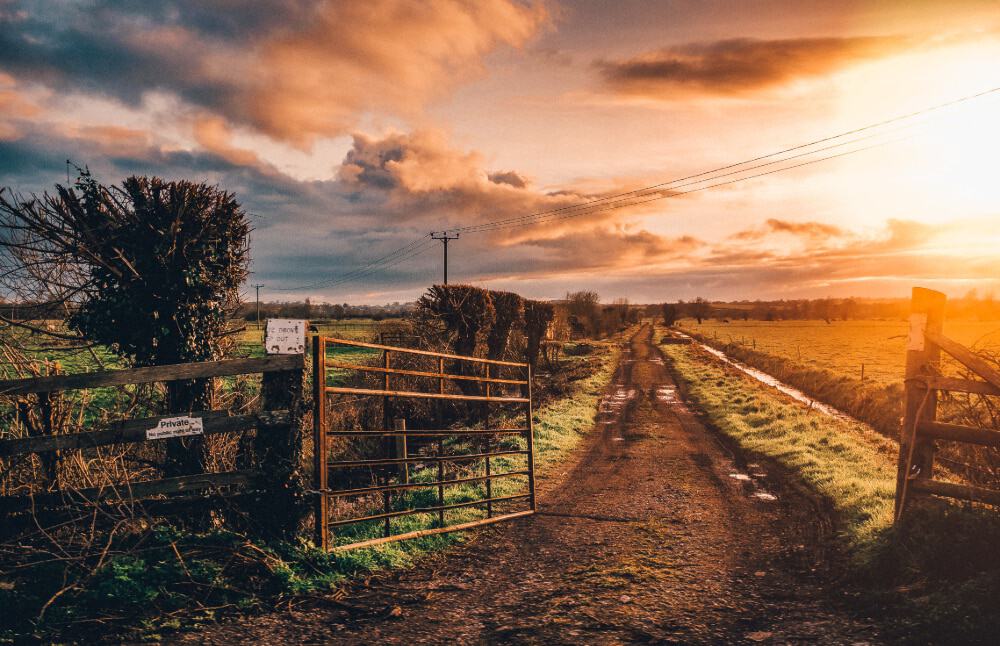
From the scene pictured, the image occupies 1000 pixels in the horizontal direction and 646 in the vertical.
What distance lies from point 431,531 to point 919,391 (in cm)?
619

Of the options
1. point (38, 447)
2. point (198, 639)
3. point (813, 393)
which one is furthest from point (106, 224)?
point (813, 393)

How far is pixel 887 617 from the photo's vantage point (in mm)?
4895

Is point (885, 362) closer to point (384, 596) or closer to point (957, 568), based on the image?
point (957, 568)

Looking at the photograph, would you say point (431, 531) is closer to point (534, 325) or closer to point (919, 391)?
point (919, 391)

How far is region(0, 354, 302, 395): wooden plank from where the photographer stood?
5152 mm

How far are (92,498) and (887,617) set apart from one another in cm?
741

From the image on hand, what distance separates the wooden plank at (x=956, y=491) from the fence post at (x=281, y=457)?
22.9ft

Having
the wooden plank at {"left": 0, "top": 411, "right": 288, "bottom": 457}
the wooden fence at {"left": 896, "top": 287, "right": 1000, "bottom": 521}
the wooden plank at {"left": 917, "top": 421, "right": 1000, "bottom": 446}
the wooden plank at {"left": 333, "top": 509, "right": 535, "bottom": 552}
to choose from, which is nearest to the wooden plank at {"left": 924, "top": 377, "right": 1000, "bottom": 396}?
the wooden fence at {"left": 896, "top": 287, "right": 1000, "bottom": 521}

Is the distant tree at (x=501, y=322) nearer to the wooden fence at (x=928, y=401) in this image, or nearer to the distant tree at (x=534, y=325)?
the distant tree at (x=534, y=325)

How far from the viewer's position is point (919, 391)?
21.9 feet

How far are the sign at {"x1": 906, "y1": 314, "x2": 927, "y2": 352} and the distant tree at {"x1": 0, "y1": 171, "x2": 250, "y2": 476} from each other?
898 cm

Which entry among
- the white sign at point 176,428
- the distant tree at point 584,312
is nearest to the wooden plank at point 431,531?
the white sign at point 176,428

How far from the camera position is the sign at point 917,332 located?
6730 mm

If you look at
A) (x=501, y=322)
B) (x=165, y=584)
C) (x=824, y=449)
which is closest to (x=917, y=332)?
(x=824, y=449)
